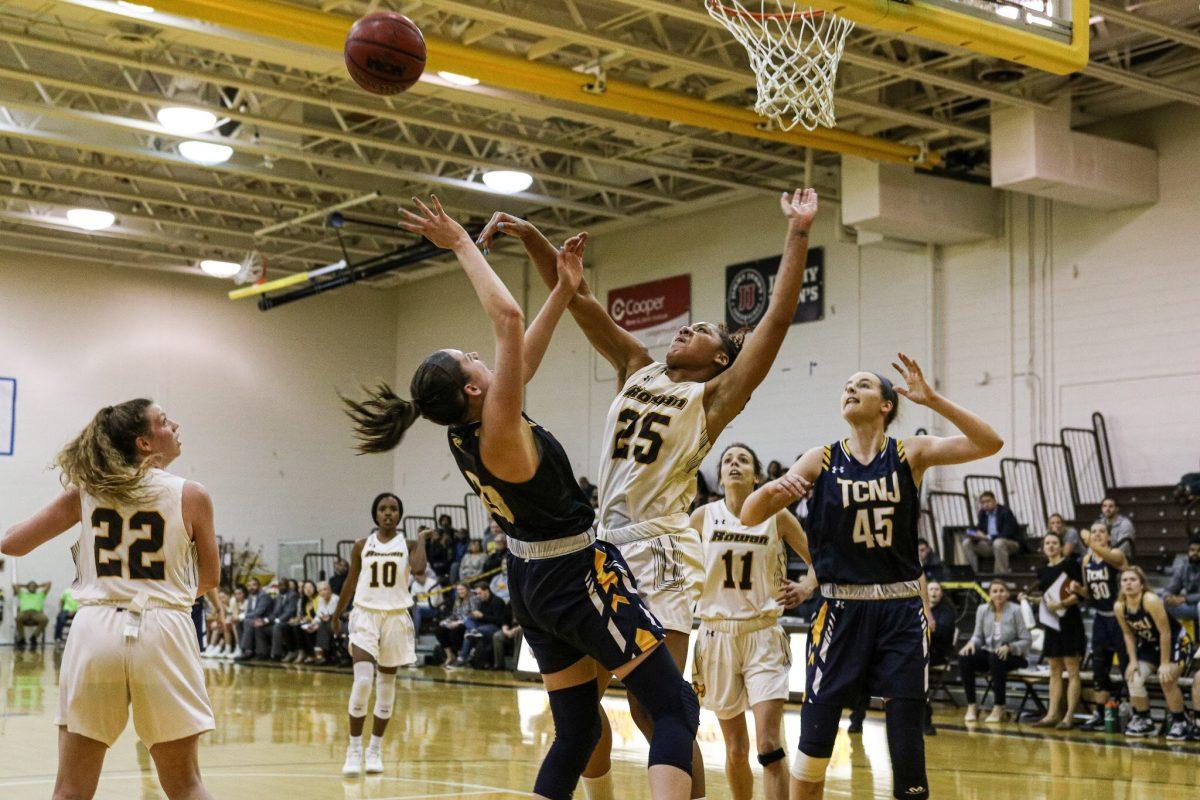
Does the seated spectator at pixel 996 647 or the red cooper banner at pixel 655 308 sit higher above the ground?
the red cooper banner at pixel 655 308

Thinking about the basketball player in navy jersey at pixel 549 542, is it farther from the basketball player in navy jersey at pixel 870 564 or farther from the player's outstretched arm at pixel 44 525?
the basketball player in navy jersey at pixel 870 564

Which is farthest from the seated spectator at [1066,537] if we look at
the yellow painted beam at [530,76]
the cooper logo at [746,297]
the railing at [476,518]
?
the railing at [476,518]

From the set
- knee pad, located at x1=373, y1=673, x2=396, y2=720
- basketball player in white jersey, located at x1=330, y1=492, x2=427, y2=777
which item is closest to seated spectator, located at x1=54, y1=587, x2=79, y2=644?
basketball player in white jersey, located at x1=330, y1=492, x2=427, y2=777

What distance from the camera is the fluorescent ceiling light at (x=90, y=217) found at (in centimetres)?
2189

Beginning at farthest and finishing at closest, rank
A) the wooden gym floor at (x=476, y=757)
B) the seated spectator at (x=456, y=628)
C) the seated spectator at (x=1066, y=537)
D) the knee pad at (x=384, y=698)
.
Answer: the seated spectator at (x=456, y=628) → the seated spectator at (x=1066, y=537) → the knee pad at (x=384, y=698) → the wooden gym floor at (x=476, y=757)

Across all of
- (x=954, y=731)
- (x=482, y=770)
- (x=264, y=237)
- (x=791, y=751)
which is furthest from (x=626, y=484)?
(x=264, y=237)

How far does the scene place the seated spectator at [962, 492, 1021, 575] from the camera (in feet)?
55.6

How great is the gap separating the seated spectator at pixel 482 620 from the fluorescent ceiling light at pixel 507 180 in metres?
5.85

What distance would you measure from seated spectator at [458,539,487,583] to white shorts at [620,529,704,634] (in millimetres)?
16343

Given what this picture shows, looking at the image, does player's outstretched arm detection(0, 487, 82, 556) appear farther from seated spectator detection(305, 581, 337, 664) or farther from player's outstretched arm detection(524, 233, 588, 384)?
seated spectator detection(305, 581, 337, 664)

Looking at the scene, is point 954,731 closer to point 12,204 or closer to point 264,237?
point 264,237

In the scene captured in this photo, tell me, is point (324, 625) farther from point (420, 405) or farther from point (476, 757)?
point (420, 405)

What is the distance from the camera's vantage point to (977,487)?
1891cm

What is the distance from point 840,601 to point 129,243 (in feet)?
76.0
